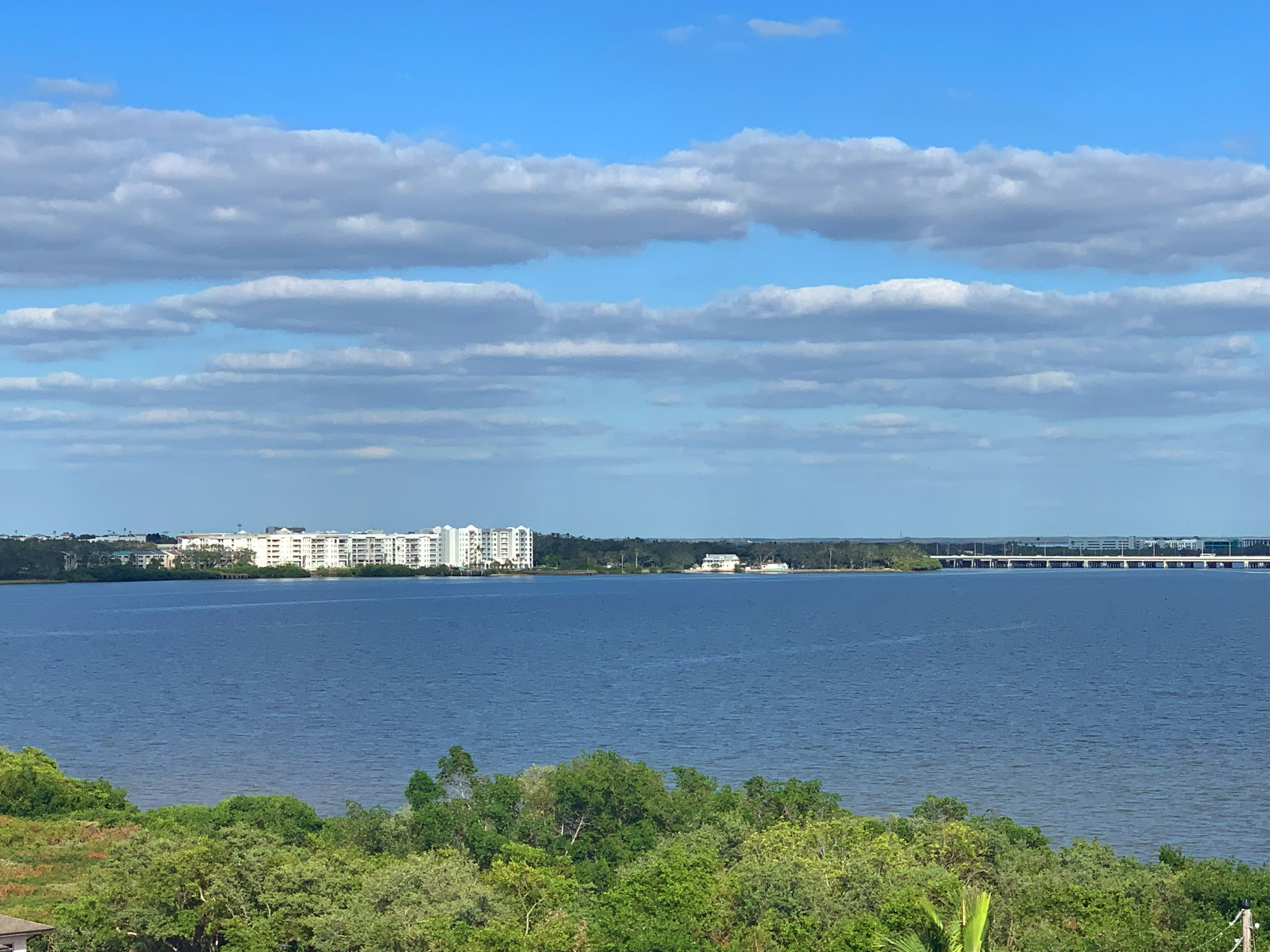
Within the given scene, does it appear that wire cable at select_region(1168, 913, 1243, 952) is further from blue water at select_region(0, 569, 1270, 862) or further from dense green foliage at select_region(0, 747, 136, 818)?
dense green foliage at select_region(0, 747, 136, 818)

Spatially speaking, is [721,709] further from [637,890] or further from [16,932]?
[16,932]

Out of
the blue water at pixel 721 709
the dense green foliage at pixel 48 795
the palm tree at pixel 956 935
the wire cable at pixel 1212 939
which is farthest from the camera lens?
the blue water at pixel 721 709

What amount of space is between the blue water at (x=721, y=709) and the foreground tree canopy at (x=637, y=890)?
11494 mm

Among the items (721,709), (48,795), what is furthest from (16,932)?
(721,709)

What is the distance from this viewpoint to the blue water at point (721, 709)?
48.6m

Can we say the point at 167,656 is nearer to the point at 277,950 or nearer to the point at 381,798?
the point at 381,798

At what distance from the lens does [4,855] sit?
3378cm

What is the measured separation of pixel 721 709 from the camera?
229ft

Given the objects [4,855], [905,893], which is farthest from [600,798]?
[4,855]

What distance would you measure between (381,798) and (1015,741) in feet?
91.7

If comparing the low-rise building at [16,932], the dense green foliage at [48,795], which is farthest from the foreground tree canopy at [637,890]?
the dense green foliage at [48,795]

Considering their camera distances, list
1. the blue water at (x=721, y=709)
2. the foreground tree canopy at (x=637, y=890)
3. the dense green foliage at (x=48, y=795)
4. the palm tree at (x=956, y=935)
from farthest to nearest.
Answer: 1. the blue water at (x=721, y=709)
2. the dense green foliage at (x=48, y=795)
3. the foreground tree canopy at (x=637, y=890)
4. the palm tree at (x=956, y=935)

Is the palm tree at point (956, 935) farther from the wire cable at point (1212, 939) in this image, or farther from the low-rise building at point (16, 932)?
the low-rise building at point (16, 932)

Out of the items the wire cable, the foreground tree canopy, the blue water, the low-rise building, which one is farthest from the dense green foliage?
the wire cable
